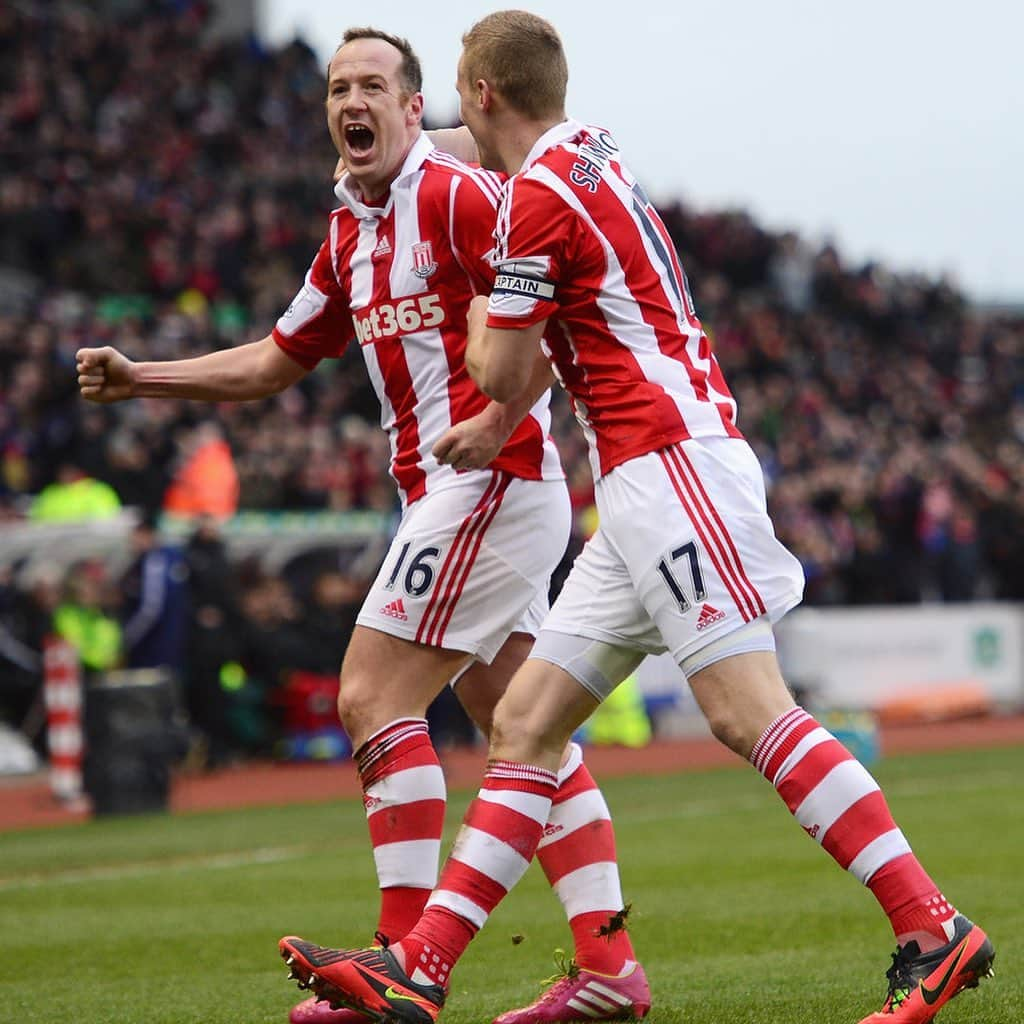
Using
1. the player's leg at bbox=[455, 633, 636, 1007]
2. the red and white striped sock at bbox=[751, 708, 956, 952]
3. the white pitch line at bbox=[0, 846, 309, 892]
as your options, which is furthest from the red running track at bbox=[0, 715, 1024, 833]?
the red and white striped sock at bbox=[751, 708, 956, 952]

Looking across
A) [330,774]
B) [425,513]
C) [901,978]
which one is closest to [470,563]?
[425,513]

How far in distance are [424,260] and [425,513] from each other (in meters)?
0.70

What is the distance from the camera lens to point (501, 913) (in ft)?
25.7

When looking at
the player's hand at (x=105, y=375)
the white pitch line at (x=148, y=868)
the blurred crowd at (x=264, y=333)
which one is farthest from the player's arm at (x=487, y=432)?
the blurred crowd at (x=264, y=333)

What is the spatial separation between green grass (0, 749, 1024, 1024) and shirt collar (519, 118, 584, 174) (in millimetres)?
2196

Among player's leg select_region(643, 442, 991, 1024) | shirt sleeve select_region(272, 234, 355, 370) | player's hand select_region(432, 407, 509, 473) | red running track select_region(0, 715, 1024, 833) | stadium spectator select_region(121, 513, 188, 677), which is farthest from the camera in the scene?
stadium spectator select_region(121, 513, 188, 677)

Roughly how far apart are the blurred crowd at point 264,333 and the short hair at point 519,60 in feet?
36.4

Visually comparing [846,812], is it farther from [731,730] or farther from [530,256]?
[530,256]

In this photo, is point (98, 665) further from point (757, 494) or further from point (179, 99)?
point (179, 99)

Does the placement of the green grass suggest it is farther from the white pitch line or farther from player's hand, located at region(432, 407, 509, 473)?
player's hand, located at region(432, 407, 509, 473)

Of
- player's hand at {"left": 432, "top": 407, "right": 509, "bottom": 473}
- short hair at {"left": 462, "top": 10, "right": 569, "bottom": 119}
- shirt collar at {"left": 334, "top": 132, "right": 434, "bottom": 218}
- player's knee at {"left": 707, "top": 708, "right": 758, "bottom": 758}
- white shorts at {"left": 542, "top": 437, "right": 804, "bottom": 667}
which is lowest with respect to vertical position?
player's knee at {"left": 707, "top": 708, "right": 758, "bottom": 758}

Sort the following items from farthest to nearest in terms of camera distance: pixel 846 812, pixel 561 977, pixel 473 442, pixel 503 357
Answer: pixel 561 977 → pixel 473 442 → pixel 503 357 → pixel 846 812

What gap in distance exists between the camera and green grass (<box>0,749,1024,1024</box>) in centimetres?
552

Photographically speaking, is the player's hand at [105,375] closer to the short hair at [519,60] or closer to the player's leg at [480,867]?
the short hair at [519,60]
